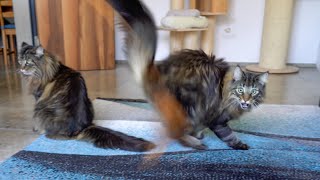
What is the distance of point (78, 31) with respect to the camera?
3969 mm

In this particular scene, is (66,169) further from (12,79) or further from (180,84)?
(12,79)

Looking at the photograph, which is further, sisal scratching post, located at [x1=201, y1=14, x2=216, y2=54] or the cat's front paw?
sisal scratching post, located at [x1=201, y1=14, x2=216, y2=54]

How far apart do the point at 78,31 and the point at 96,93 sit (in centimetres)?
131

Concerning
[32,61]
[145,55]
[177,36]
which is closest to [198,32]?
[177,36]

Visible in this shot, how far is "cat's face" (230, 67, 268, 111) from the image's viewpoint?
1.63 metres

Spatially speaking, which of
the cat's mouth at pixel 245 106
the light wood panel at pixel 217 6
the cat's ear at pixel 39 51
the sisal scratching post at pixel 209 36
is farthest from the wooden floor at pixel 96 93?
the light wood panel at pixel 217 6

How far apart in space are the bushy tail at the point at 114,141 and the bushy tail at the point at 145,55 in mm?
533

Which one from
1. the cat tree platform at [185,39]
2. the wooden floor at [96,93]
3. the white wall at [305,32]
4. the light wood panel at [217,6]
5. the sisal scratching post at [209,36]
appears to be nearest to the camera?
the wooden floor at [96,93]

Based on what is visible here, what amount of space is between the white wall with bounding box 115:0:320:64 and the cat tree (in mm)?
408

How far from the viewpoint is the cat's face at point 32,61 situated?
1.89 metres

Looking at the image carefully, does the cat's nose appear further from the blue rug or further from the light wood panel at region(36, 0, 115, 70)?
the light wood panel at region(36, 0, 115, 70)

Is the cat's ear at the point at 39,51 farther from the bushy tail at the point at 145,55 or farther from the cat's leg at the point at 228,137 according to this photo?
the cat's leg at the point at 228,137

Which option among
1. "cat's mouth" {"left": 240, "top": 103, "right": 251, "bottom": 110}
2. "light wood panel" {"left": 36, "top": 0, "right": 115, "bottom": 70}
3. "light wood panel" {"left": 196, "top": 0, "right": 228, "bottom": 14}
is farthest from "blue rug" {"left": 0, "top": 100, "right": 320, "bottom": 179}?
"light wood panel" {"left": 36, "top": 0, "right": 115, "bottom": 70}

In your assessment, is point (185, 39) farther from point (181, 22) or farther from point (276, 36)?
point (276, 36)
